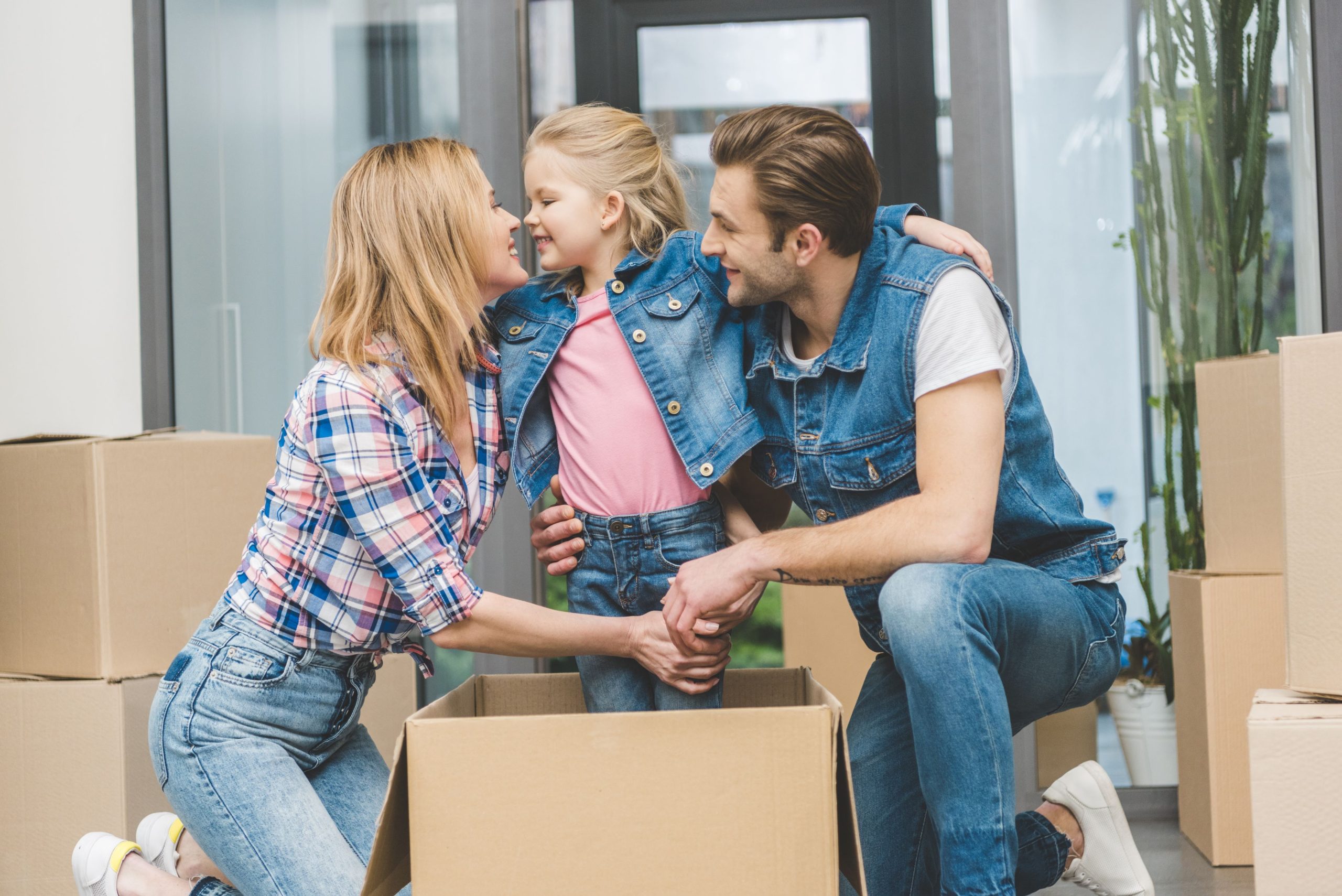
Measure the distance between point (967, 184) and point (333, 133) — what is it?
1.42 metres

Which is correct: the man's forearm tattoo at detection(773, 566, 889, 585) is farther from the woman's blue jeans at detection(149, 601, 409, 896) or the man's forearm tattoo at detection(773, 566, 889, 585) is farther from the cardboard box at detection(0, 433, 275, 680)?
the cardboard box at detection(0, 433, 275, 680)

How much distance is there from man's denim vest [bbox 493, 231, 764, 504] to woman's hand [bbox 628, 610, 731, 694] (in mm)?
193

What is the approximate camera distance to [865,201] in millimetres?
1319

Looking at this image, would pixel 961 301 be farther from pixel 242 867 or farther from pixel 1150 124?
pixel 1150 124

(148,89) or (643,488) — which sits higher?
(148,89)

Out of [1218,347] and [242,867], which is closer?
[242,867]

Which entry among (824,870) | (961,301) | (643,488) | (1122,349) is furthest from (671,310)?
(1122,349)

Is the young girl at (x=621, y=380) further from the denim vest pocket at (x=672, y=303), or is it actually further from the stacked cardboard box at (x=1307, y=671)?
the stacked cardboard box at (x=1307, y=671)

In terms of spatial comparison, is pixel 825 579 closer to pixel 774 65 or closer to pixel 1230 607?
pixel 1230 607

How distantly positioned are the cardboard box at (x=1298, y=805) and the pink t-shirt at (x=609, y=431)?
0.68 meters

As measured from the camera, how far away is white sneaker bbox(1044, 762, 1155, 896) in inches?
58.6

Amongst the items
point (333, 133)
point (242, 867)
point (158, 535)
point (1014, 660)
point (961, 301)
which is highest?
point (333, 133)

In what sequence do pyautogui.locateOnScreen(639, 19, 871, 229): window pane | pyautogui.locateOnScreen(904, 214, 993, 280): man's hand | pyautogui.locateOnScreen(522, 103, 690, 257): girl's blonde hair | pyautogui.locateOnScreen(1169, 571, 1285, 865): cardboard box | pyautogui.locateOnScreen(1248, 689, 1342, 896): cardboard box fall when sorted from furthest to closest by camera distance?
pyautogui.locateOnScreen(639, 19, 871, 229): window pane < pyautogui.locateOnScreen(1169, 571, 1285, 865): cardboard box < pyautogui.locateOnScreen(522, 103, 690, 257): girl's blonde hair < pyautogui.locateOnScreen(904, 214, 993, 280): man's hand < pyautogui.locateOnScreen(1248, 689, 1342, 896): cardboard box

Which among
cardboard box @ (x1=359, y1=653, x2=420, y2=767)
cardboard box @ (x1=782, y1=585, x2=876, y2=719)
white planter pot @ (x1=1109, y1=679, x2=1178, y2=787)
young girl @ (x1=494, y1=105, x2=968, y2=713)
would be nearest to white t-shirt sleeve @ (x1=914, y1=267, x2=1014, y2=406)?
young girl @ (x1=494, y1=105, x2=968, y2=713)
